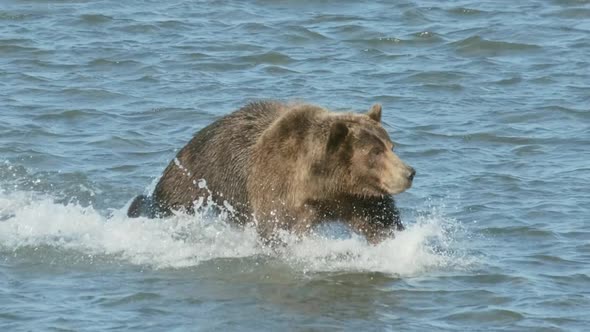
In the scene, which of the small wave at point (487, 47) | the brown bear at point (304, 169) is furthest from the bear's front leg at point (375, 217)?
the small wave at point (487, 47)

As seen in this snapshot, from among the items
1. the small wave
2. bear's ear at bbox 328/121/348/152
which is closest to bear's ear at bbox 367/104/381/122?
bear's ear at bbox 328/121/348/152

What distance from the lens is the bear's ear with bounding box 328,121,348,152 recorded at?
894 centimetres

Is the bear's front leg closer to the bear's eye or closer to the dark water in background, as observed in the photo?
the dark water in background

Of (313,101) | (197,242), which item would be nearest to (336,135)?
(197,242)

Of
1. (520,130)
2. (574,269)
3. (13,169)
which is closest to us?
(574,269)

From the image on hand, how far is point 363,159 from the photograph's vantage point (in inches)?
354

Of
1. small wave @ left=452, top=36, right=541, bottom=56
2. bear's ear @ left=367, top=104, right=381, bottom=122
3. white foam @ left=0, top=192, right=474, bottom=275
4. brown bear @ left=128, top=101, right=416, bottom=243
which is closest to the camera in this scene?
brown bear @ left=128, top=101, right=416, bottom=243

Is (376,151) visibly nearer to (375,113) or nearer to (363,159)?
(363,159)

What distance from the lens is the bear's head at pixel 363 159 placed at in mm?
8883

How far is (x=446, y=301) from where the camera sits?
8594mm

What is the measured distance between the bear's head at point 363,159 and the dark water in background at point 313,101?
55 centimetres

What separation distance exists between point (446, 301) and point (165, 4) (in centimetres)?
1051

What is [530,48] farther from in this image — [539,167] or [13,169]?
[13,169]

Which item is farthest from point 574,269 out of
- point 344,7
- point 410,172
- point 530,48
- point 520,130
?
point 344,7
